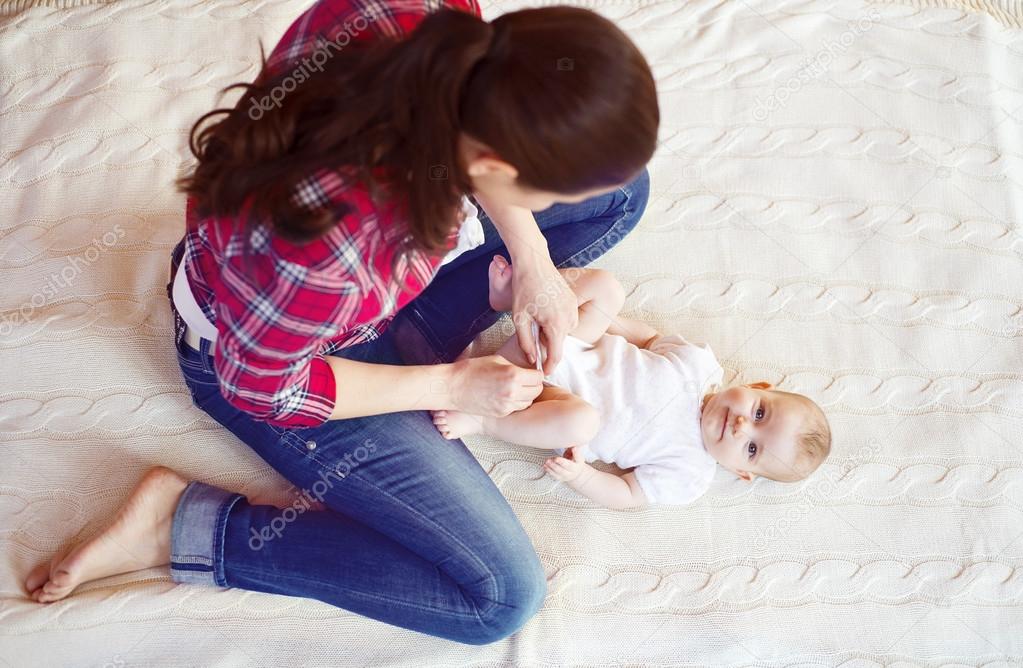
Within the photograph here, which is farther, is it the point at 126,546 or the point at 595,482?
the point at 595,482

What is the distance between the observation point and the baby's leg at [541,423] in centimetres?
118

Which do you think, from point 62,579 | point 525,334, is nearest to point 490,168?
point 525,334

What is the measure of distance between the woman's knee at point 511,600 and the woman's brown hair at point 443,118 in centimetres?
54

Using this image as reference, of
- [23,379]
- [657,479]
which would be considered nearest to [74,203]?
[23,379]

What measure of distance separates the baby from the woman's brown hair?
49 cm

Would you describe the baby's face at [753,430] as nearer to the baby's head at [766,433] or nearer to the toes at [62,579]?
the baby's head at [766,433]

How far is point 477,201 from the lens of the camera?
118cm

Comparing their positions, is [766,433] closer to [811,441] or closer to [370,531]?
[811,441]

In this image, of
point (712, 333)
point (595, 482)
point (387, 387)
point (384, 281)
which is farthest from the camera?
point (712, 333)

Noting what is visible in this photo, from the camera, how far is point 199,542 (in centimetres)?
113

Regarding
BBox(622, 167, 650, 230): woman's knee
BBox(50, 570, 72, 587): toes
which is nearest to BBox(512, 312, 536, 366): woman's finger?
BBox(622, 167, 650, 230): woman's knee

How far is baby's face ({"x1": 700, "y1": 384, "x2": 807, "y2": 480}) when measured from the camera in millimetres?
1251

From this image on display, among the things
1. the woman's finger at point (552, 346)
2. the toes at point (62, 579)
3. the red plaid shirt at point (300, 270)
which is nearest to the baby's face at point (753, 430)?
the woman's finger at point (552, 346)

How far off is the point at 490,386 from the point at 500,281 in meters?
0.20
